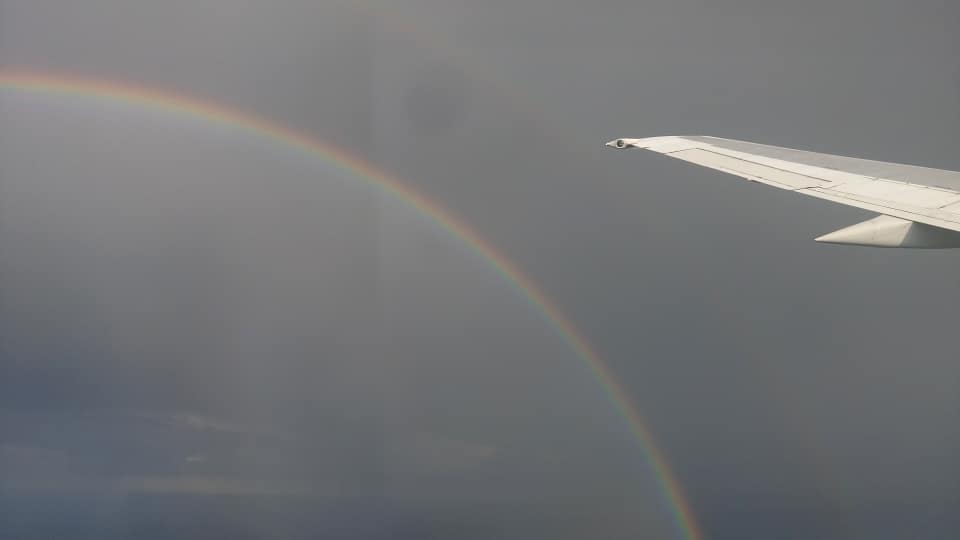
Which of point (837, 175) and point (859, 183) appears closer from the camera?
point (859, 183)

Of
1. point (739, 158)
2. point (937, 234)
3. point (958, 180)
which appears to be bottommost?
point (937, 234)

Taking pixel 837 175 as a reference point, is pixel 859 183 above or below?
below

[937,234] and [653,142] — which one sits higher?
[653,142]

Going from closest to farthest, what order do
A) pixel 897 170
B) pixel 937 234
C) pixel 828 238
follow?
pixel 937 234
pixel 828 238
pixel 897 170

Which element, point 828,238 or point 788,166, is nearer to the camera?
point 828,238

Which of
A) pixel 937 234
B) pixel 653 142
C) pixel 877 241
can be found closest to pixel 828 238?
pixel 877 241

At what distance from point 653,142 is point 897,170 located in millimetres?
2957

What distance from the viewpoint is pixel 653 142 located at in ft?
36.5

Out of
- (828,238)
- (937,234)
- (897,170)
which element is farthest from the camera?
(897,170)

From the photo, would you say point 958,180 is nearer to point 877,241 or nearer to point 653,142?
point 877,241

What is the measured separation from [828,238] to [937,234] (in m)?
1.12

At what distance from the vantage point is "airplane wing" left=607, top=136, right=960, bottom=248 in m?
9.00

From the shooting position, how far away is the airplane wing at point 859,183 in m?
9.00

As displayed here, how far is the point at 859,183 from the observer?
10.0m
